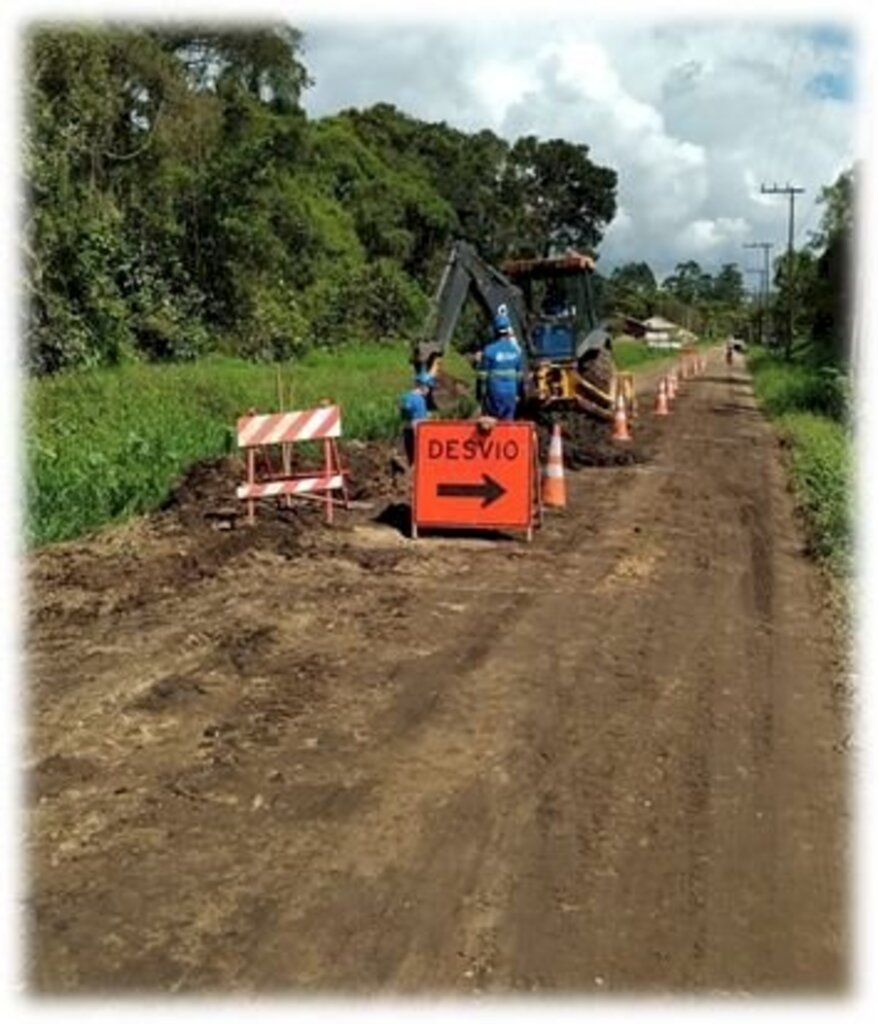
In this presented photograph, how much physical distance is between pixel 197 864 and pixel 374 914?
2.63 feet

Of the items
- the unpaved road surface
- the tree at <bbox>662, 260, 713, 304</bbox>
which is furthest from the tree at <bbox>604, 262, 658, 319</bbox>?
the unpaved road surface

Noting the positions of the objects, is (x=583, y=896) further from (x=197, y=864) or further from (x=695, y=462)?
(x=695, y=462)

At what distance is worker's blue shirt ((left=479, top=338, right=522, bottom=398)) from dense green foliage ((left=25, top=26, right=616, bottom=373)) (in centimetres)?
915

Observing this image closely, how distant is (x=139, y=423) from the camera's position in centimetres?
1680

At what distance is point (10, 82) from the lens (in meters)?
14.6

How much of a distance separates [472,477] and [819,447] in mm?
10139

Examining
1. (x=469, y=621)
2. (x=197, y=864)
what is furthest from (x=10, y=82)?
(x=197, y=864)

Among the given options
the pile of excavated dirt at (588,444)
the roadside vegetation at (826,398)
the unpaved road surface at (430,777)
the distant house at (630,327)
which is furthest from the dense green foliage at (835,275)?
the unpaved road surface at (430,777)

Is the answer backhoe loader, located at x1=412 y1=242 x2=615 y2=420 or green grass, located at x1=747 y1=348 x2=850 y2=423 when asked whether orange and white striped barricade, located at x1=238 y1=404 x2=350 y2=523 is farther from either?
green grass, located at x1=747 y1=348 x2=850 y2=423

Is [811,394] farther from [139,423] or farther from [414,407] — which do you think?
[414,407]

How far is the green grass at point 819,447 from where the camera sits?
12078 mm

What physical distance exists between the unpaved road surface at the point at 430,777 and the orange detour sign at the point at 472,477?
1067mm

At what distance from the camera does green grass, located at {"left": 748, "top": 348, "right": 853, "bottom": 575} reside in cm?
1208

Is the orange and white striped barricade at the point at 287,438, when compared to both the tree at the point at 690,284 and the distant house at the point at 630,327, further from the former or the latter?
the tree at the point at 690,284
